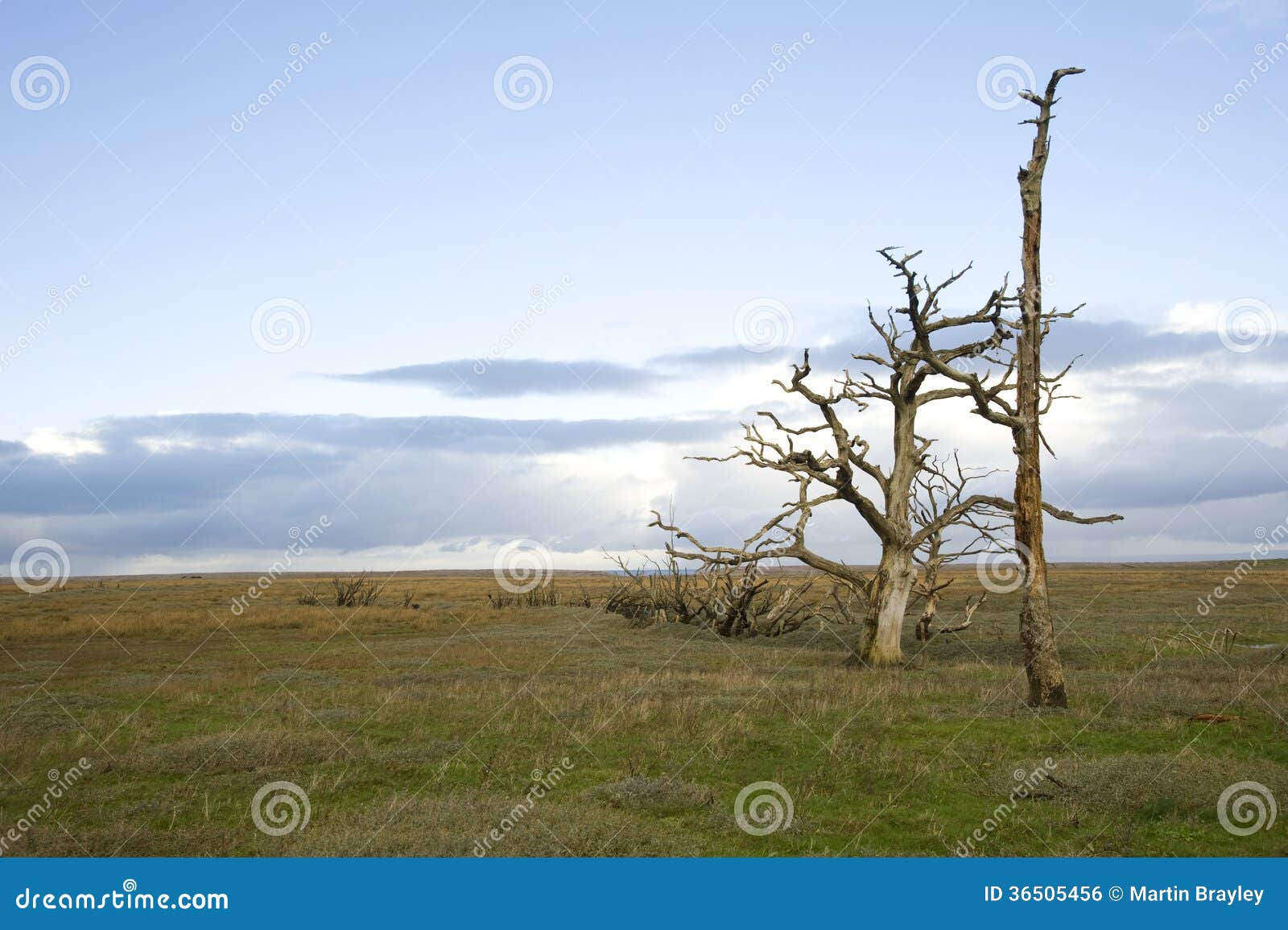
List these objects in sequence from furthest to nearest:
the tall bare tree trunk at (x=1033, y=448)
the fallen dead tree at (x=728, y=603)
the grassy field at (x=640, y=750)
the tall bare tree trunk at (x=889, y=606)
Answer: the fallen dead tree at (x=728, y=603) → the tall bare tree trunk at (x=889, y=606) → the tall bare tree trunk at (x=1033, y=448) → the grassy field at (x=640, y=750)

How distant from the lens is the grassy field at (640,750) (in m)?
7.70

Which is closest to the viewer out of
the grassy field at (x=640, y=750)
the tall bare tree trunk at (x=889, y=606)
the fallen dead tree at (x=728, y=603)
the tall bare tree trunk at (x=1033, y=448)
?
the grassy field at (x=640, y=750)

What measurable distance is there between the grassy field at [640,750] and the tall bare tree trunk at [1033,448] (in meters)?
0.74

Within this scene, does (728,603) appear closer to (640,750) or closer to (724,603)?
(724,603)

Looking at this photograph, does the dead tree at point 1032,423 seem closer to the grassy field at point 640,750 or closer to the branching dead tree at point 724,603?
the grassy field at point 640,750

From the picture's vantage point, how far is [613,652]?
23.8m

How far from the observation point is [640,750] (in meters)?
11.0

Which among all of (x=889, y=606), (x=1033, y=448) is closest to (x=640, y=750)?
(x=1033, y=448)

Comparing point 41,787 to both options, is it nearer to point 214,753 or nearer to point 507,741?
point 214,753

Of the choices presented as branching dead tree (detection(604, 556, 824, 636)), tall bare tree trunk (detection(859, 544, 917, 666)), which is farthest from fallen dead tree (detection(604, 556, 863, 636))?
tall bare tree trunk (detection(859, 544, 917, 666))

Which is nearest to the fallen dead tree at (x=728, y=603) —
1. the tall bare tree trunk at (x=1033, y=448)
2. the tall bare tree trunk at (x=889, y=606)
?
the tall bare tree trunk at (x=889, y=606)

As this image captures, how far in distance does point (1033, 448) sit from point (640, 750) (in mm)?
7830

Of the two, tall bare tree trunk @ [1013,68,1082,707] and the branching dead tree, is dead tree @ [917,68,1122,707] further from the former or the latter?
the branching dead tree

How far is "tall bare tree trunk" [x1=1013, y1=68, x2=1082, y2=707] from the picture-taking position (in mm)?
13281
